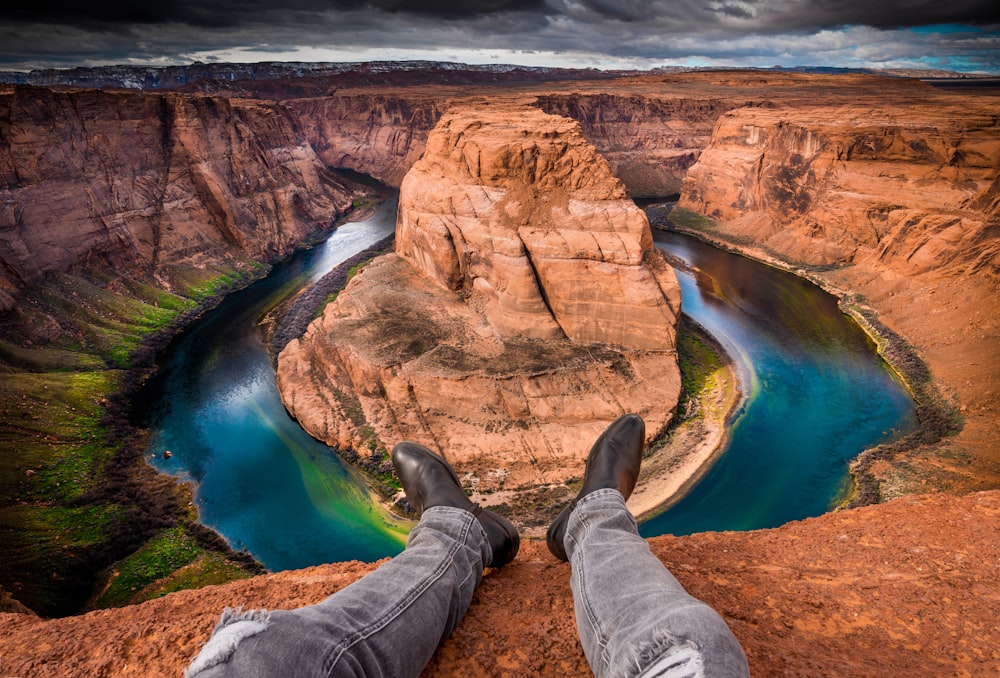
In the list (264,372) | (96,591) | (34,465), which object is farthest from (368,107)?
(96,591)

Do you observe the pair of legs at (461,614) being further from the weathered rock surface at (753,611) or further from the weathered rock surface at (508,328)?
the weathered rock surface at (508,328)

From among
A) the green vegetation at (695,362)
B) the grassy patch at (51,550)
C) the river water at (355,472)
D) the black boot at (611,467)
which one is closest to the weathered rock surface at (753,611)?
the black boot at (611,467)

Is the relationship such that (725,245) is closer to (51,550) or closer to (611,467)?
(611,467)

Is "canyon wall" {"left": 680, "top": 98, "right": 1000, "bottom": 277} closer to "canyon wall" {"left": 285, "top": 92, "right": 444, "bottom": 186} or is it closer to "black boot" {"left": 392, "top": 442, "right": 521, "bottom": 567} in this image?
"black boot" {"left": 392, "top": 442, "right": 521, "bottom": 567}

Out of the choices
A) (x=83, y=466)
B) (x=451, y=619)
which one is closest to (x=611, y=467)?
(x=451, y=619)

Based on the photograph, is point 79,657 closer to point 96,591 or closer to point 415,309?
point 96,591

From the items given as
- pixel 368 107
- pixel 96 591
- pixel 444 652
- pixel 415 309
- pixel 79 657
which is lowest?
pixel 96 591
